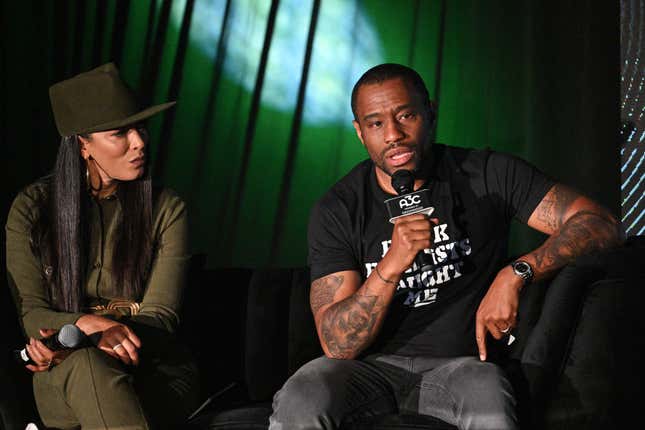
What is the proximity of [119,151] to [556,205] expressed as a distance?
1320 millimetres

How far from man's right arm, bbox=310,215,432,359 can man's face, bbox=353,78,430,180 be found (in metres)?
0.34

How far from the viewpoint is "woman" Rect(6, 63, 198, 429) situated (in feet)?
6.88

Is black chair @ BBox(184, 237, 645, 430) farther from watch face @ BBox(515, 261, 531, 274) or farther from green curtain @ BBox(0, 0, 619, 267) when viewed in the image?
green curtain @ BBox(0, 0, 619, 267)

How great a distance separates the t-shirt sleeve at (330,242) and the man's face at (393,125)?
7.2 inches

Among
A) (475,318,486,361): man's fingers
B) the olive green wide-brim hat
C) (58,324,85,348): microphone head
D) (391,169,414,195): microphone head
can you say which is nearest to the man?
(475,318,486,361): man's fingers

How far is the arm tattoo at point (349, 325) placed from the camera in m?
1.88

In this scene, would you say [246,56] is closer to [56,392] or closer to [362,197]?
[362,197]

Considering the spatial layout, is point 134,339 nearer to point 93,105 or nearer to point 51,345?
point 51,345

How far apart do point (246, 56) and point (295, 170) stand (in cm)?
71

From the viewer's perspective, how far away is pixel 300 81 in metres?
4.16

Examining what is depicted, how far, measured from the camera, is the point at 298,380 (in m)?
1.81

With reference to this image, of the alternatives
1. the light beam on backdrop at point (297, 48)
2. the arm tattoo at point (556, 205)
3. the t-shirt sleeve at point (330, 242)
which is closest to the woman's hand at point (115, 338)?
the t-shirt sleeve at point (330, 242)

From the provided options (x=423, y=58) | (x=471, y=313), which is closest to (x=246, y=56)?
(x=423, y=58)

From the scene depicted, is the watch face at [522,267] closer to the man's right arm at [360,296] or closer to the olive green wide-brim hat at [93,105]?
the man's right arm at [360,296]
